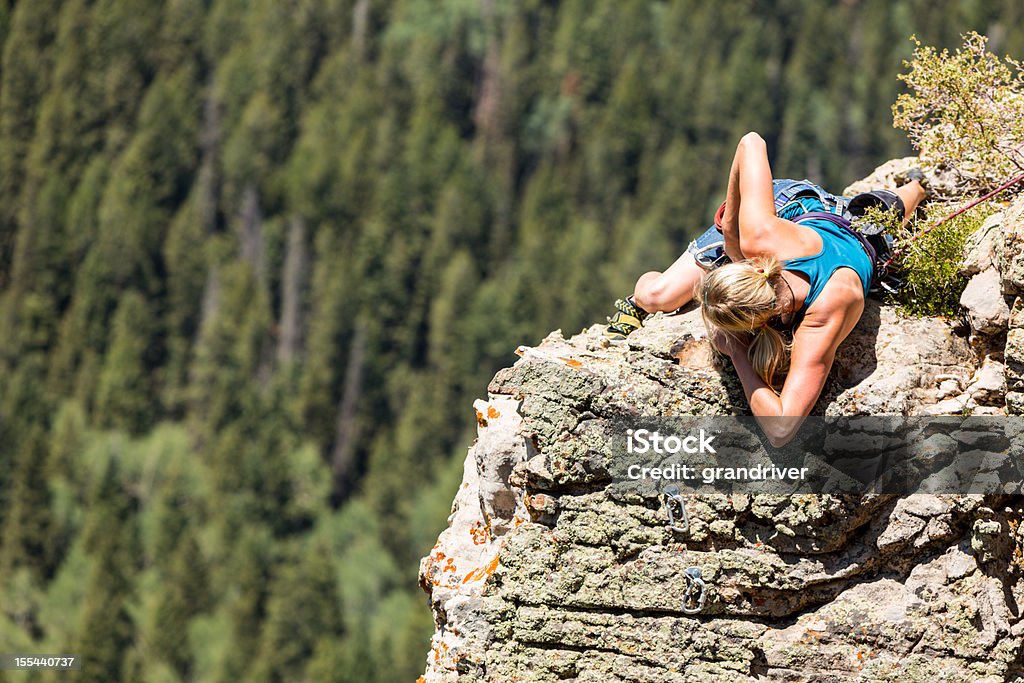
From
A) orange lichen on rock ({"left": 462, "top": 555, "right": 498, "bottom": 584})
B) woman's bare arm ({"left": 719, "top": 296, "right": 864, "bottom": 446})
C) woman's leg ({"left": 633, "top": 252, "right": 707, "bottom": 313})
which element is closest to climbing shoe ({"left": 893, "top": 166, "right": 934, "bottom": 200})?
woman's leg ({"left": 633, "top": 252, "right": 707, "bottom": 313})

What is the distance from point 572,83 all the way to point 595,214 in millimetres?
8840

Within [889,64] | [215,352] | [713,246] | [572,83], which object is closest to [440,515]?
[215,352]

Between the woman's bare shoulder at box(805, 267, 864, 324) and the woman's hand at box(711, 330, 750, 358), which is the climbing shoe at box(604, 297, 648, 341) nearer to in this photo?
the woman's hand at box(711, 330, 750, 358)

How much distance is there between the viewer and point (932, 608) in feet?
18.5

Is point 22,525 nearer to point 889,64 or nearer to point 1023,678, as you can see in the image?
point 889,64

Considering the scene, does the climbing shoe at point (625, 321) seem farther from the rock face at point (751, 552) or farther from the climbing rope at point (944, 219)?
the climbing rope at point (944, 219)

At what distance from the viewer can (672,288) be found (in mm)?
6516

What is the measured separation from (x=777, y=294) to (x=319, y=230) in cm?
8103

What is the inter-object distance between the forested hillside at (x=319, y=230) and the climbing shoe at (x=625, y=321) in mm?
62664

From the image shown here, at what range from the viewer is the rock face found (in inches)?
→ 221

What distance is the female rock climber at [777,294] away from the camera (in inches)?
217

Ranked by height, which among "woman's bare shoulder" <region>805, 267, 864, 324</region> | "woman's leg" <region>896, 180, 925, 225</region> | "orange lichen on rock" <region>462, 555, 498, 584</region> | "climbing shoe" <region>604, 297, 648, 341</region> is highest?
"woman's leg" <region>896, 180, 925, 225</region>

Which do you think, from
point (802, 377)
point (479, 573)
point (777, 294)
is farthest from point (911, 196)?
point (479, 573)

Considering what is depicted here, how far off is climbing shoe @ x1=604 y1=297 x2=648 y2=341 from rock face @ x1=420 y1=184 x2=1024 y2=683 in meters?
0.40
